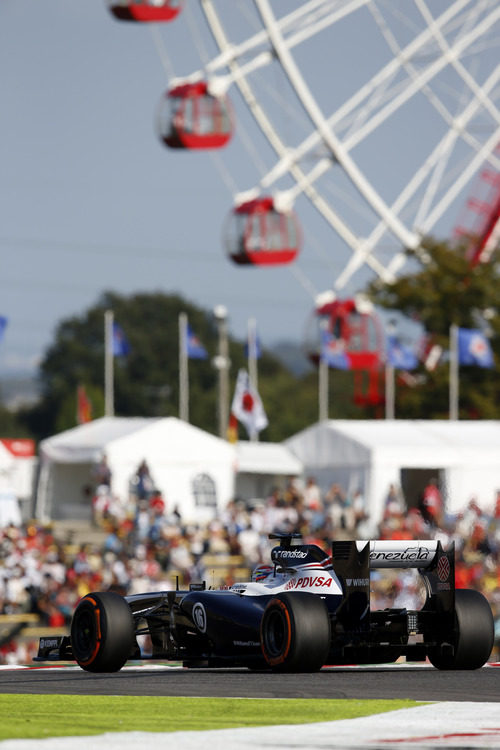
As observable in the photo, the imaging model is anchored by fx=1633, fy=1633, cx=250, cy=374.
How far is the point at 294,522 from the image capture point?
110ft

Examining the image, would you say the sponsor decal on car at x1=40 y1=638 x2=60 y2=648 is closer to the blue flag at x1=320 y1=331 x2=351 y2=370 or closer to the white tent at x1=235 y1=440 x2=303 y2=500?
the white tent at x1=235 y1=440 x2=303 y2=500

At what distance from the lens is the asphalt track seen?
1035cm

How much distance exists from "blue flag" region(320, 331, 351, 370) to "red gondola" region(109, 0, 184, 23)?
12.2 metres

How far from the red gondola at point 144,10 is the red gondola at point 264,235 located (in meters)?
5.93

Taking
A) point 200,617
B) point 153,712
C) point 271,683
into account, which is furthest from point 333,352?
point 153,712

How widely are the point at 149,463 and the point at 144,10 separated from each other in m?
13.7

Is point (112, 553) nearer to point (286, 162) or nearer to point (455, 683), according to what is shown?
point (455, 683)

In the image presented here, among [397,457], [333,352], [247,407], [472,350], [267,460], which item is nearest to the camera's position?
[397,457]

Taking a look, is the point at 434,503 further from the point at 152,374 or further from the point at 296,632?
the point at 152,374

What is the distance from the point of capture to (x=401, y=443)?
4025cm

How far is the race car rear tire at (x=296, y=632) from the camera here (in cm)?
1149

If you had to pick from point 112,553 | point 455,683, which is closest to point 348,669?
point 455,683

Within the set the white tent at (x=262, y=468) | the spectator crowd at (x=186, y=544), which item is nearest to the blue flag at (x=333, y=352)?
the white tent at (x=262, y=468)

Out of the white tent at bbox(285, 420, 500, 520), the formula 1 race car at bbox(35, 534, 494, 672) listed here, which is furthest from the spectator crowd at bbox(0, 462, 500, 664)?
the formula 1 race car at bbox(35, 534, 494, 672)
